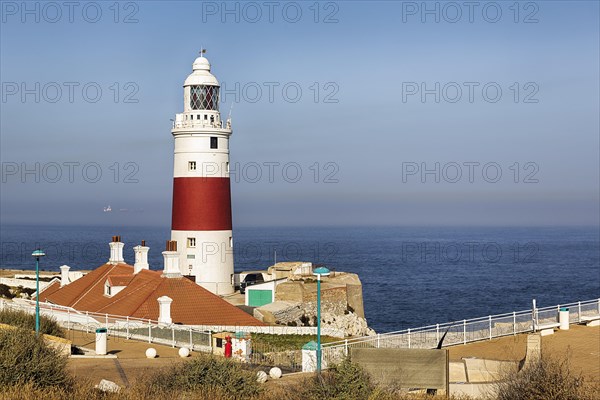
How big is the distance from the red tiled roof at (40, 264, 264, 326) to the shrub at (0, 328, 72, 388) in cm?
1544

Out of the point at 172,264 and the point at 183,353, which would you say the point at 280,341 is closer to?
the point at 172,264

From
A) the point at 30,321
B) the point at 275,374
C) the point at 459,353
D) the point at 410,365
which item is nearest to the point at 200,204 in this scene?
the point at 30,321

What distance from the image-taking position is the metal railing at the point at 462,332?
24.2 m

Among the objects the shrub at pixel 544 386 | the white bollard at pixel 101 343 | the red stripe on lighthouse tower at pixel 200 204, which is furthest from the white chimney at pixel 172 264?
the shrub at pixel 544 386

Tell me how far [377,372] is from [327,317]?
26.3m

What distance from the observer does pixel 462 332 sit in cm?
2575

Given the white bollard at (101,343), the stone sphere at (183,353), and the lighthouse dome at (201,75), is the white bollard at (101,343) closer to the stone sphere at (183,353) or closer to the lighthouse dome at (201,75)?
the stone sphere at (183,353)

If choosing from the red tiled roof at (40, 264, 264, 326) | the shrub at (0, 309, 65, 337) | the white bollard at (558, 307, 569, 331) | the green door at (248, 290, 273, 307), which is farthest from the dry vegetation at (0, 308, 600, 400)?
the green door at (248, 290, 273, 307)

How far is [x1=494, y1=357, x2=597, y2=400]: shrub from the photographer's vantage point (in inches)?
566

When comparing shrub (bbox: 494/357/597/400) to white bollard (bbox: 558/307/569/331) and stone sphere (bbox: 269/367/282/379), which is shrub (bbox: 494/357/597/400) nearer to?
stone sphere (bbox: 269/367/282/379)

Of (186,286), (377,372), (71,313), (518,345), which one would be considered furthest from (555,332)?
(71,313)

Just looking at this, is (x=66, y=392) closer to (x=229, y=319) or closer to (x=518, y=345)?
(x=518, y=345)

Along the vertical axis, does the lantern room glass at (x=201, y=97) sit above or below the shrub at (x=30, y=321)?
above

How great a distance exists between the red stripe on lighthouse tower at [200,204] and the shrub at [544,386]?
25.2m
